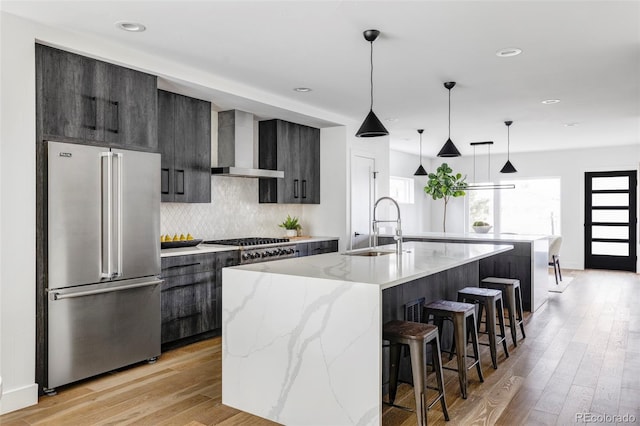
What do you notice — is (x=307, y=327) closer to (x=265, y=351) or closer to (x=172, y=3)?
(x=265, y=351)

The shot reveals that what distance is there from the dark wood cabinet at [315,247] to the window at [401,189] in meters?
3.86

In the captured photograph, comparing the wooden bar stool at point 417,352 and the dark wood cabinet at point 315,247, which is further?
the dark wood cabinet at point 315,247

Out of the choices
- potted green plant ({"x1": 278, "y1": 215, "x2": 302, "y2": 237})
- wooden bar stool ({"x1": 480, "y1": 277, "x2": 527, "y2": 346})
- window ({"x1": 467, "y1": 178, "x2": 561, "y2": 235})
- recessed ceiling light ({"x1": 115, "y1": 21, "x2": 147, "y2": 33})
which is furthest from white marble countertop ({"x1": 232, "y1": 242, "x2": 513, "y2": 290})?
window ({"x1": 467, "y1": 178, "x2": 561, "y2": 235})

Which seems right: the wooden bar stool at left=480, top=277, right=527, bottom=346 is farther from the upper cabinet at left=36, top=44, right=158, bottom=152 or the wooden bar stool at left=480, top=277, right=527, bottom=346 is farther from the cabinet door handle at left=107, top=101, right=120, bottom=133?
the cabinet door handle at left=107, top=101, right=120, bottom=133

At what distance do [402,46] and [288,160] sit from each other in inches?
105

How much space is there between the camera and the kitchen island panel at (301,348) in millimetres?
2348

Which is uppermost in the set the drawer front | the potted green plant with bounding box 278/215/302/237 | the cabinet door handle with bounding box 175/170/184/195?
the cabinet door handle with bounding box 175/170/184/195

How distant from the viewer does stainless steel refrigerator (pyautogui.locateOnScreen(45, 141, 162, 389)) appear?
10.4 ft

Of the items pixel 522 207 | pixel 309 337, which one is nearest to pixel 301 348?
pixel 309 337

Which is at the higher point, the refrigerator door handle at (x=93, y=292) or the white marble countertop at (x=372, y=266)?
the white marble countertop at (x=372, y=266)

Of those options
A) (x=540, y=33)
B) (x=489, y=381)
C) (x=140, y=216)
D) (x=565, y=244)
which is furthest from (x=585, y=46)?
(x=565, y=244)

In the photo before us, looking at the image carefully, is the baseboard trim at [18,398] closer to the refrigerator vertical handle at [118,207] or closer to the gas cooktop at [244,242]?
the refrigerator vertical handle at [118,207]

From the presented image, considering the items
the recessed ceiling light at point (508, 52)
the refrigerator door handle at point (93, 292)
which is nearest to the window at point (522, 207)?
the recessed ceiling light at point (508, 52)

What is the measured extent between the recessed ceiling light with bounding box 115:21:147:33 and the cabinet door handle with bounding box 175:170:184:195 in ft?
5.04
